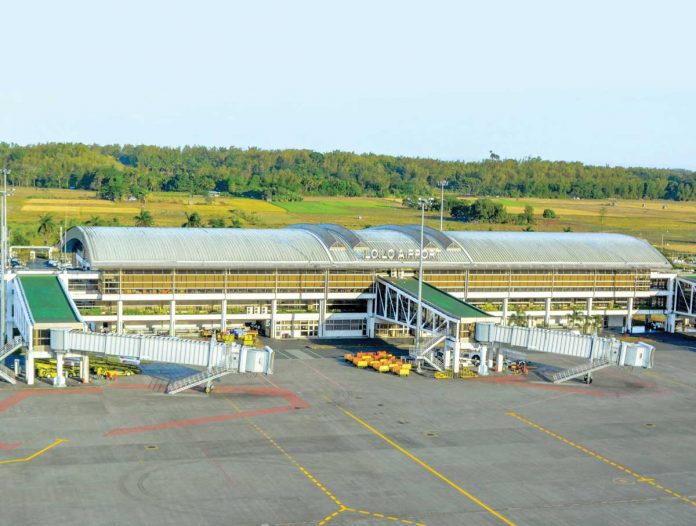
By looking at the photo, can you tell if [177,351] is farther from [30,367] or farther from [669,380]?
[669,380]

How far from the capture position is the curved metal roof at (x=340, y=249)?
416 ft

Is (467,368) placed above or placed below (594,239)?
below

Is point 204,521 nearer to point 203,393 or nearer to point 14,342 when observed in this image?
point 203,393

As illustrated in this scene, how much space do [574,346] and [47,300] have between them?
55.6 meters

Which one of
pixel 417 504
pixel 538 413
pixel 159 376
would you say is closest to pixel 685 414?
pixel 538 413

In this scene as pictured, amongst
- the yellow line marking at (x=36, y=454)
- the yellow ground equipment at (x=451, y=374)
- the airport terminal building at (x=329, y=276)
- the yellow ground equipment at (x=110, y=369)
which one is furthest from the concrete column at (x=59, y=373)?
the yellow ground equipment at (x=451, y=374)

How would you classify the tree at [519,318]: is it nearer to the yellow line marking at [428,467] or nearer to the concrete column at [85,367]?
the yellow line marking at [428,467]

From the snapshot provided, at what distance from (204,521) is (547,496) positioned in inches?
896

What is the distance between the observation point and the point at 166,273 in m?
126

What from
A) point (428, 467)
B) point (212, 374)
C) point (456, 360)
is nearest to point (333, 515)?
point (428, 467)

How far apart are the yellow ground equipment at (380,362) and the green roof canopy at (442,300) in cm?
796

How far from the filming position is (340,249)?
13475cm

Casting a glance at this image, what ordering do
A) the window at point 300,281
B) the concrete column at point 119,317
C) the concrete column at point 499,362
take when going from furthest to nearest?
1. the window at point 300,281
2. the concrete column at point 119,317
3. the concrete column at point 499,362

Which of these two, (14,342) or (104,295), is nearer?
(14,342)
